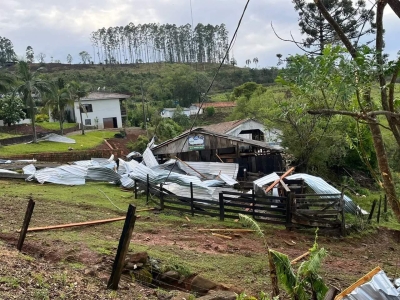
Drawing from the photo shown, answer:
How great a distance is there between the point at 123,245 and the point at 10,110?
41440 mm

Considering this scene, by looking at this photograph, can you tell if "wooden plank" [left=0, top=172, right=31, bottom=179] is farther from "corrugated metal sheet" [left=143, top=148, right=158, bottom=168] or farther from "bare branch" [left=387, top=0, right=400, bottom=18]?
"bare branch" [left=387, top=0, right=400, bottom=18]

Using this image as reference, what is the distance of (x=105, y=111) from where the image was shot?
174 ft

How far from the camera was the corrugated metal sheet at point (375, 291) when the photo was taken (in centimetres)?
447

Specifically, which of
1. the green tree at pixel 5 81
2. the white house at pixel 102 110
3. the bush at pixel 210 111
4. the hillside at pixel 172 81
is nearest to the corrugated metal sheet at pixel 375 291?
the green tree at pixel 5 81

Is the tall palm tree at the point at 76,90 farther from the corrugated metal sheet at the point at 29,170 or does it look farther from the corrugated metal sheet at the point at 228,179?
the corrugated metal sheet at the point at 228,179

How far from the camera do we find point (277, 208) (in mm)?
13195

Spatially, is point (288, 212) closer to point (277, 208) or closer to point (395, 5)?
point (277, 208)

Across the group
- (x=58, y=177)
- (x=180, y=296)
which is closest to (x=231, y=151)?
(x=58, y=177)

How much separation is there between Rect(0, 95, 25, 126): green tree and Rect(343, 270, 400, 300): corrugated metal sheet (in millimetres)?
43292

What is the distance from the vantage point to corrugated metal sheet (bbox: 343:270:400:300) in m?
4.47

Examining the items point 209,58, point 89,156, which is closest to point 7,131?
point 89,156

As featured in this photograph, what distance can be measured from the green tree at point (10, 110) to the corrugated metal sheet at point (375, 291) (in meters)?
43.3

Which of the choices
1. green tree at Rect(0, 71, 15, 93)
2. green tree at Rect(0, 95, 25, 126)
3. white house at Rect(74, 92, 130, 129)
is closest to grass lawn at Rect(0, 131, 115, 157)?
green tree at Rect(0, 71, 15, 93)

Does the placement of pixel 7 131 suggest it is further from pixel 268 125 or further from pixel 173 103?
pixel 268 125
